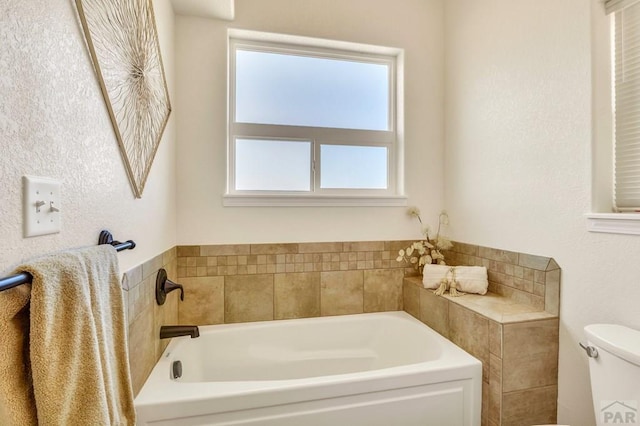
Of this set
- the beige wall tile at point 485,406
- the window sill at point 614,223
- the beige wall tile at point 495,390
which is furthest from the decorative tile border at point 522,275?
A: the beige wall tile at point 485,406

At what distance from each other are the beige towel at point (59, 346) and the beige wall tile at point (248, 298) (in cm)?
132

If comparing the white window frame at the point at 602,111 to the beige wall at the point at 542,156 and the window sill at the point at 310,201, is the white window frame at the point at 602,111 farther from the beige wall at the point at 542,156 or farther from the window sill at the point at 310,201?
the window sill at the point at 310,201

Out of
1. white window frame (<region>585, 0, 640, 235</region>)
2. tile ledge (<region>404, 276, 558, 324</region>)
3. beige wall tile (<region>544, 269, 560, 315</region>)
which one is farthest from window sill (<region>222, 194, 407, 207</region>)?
white window frame (<region>585, 0, 640, 235</region>)

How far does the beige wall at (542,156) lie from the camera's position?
54.7 inches

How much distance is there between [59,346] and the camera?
0.59m

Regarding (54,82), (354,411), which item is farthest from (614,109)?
(54,82)

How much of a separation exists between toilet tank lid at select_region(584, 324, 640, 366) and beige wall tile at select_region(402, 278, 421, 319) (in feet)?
3.22

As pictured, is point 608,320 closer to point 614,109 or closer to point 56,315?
point 614,109

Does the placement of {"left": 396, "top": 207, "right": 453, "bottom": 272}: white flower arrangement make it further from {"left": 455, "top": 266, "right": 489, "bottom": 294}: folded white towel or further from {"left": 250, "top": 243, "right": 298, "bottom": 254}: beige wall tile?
{"left": 250, "top": 243, "right": 298, "bottom": 254}: beige wall tile

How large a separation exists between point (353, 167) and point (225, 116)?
0.97 m

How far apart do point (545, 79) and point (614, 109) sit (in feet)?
1.11

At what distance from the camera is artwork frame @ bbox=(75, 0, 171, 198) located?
0.97 metres

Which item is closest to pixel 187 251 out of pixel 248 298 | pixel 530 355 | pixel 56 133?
pixel 248 298

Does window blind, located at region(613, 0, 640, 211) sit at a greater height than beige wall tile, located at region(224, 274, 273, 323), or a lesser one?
greater
